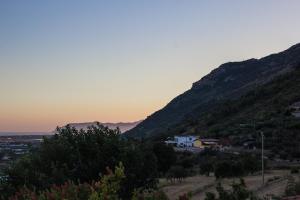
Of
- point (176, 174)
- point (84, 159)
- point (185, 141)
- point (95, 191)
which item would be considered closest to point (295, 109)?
point (185, 141)

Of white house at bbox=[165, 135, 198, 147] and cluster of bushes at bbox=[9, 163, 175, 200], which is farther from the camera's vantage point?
white house at bbox=[165, 135, 198, 147]

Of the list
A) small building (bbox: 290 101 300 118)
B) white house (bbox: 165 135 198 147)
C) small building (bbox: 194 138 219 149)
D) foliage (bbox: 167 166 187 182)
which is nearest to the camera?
foliage (bbox: 167 166 187 182)

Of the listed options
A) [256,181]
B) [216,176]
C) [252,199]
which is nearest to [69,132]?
[252,199]

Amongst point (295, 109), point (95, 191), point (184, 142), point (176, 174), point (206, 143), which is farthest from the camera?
point (184, 142)

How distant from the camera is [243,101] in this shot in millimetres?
99000

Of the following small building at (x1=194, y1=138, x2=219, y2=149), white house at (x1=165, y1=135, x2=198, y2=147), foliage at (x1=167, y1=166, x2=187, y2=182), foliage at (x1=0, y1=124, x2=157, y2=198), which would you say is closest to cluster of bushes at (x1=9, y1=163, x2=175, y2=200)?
foliage at (x1=0, y1=124, x2=157, y2=198)

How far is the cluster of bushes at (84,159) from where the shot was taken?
60.9ft

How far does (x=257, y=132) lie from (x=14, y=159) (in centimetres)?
4733

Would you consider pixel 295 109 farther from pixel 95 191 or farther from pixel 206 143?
pixel 95 191

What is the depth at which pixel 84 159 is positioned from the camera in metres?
19.1

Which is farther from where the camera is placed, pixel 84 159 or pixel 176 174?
pixel 176 174

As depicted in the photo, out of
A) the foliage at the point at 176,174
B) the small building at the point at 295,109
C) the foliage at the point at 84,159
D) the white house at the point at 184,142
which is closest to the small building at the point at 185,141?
the white house at the point at 184,142

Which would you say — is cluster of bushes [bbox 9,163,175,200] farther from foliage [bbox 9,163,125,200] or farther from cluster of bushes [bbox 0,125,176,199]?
cluster of bushes [bbox 0,125,176,199]

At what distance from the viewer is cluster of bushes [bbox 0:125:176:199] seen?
18.6m
